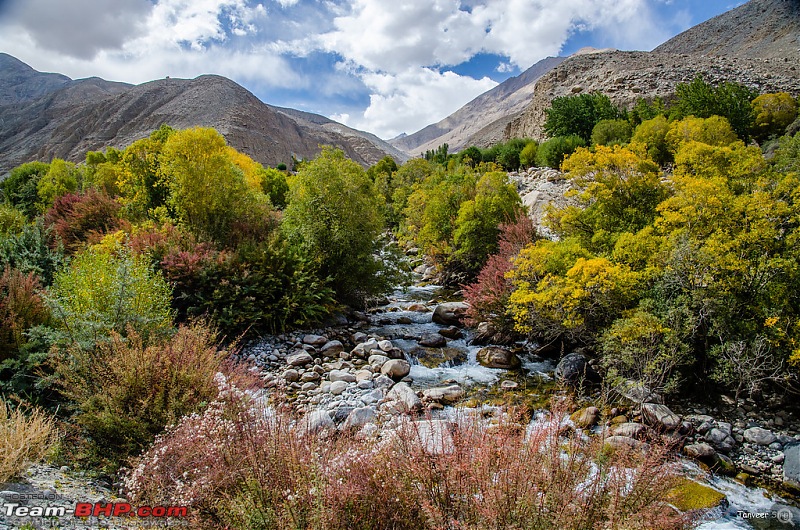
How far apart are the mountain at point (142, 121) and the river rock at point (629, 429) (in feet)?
245

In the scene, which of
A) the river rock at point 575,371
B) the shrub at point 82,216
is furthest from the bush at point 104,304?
the shrub at point 82,216

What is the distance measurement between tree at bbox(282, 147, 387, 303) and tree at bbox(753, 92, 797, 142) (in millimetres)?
34292

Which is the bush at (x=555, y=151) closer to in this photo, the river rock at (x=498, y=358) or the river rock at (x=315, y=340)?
the river rock at (x=498, y=358)

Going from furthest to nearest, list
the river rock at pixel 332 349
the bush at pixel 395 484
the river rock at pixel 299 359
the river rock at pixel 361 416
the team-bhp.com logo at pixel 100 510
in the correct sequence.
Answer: the river rock at pixel 332 349
the river rock at pixel 299 359
the river rock at pixel 361 416
the team-bhp.com logo at pixel 100 510
the bush at pixel 395 484

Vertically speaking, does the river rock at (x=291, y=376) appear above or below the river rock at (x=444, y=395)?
above

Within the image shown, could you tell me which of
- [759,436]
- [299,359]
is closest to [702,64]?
[759,436]

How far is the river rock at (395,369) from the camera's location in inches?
358

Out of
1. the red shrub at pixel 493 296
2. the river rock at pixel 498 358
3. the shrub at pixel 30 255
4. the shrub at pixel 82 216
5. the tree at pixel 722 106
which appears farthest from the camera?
the tree at pixel 722 106

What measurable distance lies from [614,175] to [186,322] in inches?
484

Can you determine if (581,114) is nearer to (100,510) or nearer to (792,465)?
(792,465)

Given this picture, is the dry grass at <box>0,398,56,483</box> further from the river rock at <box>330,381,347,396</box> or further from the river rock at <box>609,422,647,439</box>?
the river rock at <box>609,422,647,439</box>

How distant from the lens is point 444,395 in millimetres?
8094

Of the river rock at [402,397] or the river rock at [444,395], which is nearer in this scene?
the river rock at [402,397]

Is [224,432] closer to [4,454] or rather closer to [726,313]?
[4,454]
